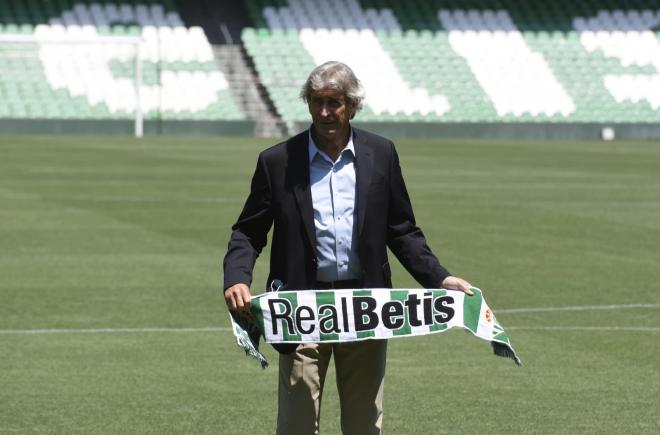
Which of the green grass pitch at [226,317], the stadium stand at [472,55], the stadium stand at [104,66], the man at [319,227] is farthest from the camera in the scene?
the stadium stand at [472,55]

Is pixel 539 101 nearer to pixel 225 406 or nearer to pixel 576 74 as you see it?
pixel 576 74

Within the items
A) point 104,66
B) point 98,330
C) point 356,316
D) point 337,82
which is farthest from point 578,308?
point 104,66

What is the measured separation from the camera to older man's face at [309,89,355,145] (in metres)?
5.81

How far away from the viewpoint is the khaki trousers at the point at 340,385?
6160 mm

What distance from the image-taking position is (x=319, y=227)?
6.05 metres

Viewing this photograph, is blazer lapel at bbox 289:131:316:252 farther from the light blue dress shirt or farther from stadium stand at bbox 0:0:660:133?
stadium stand at bbox 0:0:660:133

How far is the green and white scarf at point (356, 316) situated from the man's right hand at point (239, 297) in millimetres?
53

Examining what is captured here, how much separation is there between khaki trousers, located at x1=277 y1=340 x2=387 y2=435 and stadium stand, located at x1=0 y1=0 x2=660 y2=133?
46638mm

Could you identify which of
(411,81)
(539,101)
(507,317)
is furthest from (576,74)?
(507,317)

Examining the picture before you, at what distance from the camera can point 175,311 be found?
1342 cm

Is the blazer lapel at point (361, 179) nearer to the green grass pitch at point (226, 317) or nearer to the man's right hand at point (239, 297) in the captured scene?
the man's right hand at point (239, 297)

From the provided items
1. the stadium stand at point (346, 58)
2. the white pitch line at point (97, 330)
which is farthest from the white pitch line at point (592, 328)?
the stadium stand at point (346, 58)

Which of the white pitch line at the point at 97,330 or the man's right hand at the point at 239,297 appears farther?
the white pitch line at the point at 97,330

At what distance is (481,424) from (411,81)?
5109 cm
